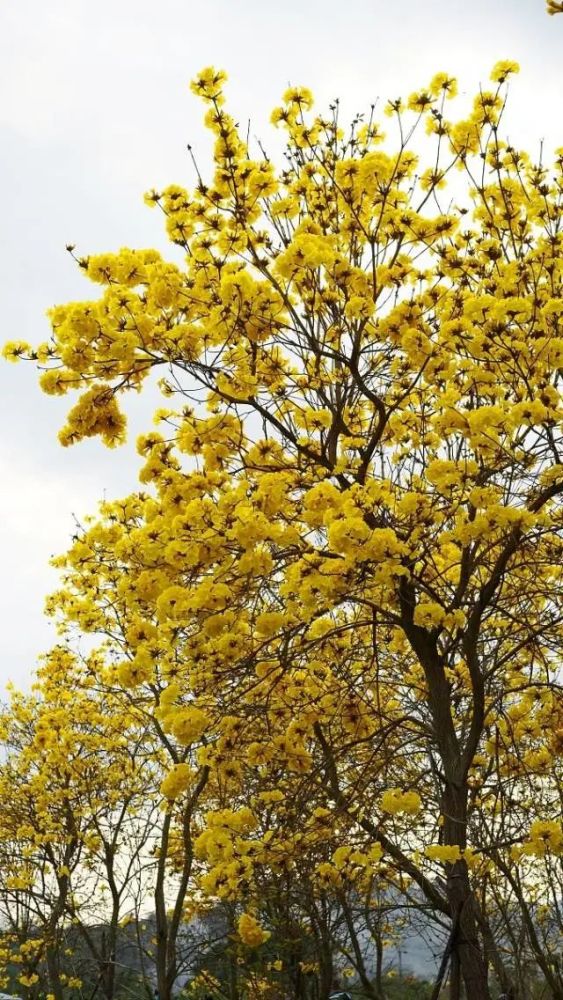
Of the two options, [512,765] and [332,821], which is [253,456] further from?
[512,765]

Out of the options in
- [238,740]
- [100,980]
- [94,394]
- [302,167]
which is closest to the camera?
[94,394]

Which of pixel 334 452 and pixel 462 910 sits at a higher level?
pixel 334 452

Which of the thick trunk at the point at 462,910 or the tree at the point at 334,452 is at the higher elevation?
the tree at the point at 334,452

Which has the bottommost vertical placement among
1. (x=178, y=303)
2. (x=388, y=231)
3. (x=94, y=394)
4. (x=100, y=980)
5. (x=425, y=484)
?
(x=100, y=980)

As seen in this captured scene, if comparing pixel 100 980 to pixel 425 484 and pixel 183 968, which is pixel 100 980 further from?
pixel 425 484

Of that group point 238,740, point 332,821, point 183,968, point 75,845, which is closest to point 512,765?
point 332,821

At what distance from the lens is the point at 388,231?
5.02m

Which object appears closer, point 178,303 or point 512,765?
point 178,303

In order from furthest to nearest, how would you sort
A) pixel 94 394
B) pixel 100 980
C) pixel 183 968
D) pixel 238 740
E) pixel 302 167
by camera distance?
pixel 100 980 → pixel 183 968 → pixel 302 167 → pixel 238 740 → pixel 94 394

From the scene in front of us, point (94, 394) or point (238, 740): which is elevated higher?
point (94, 394)

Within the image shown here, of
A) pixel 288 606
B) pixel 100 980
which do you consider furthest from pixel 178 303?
pixel 100 980

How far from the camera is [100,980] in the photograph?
39.9 feet

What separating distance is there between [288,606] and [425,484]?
3.67 ft

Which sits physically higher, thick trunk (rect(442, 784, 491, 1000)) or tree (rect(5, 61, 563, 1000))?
tree (rect(5, 61, 563, 1000))
